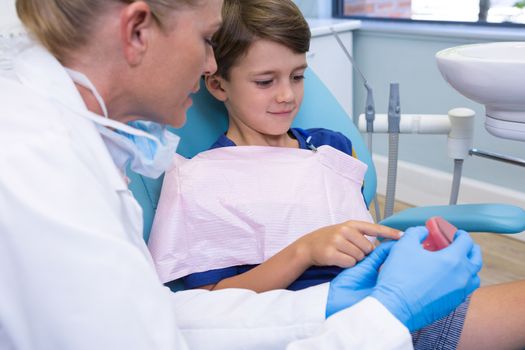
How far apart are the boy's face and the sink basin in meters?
0.31

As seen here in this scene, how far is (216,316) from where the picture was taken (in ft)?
2.91

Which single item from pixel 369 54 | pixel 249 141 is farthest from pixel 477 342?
pixel 369 54

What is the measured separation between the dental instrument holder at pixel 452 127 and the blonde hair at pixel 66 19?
0.83 m

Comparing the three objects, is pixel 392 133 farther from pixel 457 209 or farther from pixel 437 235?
pixel 437 235

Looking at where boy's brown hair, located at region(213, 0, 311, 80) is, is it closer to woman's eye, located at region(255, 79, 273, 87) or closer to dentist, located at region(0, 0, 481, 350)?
woman's eye, located at region(255, 79, 273, 87)

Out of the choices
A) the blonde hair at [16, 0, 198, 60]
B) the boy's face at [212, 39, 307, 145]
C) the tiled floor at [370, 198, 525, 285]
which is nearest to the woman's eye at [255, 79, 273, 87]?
the boy's face at [212, 39, 307, 145]

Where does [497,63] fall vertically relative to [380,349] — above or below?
above

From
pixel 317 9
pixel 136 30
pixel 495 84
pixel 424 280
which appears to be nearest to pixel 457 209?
pixel 495 84

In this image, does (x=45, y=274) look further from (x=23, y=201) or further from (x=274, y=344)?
(x=274, y=344)

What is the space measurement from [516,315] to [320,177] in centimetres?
47

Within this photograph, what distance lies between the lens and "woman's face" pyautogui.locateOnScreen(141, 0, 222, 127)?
2.48 ft

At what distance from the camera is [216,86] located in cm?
126

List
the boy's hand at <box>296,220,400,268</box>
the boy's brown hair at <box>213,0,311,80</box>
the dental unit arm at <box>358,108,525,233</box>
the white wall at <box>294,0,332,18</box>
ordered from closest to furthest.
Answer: the boy's hand at <box>296,220,400,268</box>, the dental unit arm at <box>358,108,525,233</box>, the boy's brown hair at <box>213,0,311,80</box>, the white wall at <box>294,0,332,18</box>

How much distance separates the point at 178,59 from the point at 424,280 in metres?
0.48
